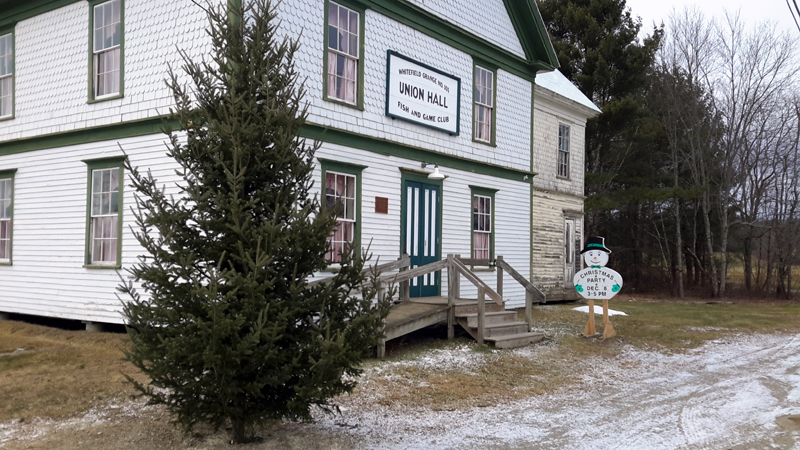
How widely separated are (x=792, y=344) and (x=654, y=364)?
4585 millimetres

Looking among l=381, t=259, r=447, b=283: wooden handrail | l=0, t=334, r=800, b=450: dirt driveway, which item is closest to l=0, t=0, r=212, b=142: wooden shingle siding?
l=381, t=259, r=447, b=283: wooden handrail

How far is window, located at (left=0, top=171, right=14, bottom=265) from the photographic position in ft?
42.9

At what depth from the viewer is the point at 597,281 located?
12859 mm

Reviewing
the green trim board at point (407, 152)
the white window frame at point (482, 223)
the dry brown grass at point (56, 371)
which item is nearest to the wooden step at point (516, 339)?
the white window frame at point (482, 223)

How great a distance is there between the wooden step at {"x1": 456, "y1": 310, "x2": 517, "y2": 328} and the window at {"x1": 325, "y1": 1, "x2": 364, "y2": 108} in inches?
169

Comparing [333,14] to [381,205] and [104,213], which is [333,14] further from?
[104,213]

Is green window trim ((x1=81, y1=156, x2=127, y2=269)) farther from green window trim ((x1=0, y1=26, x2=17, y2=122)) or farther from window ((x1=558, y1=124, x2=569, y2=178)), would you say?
window ((x1=558, y1=124, x2=569, y2=178))

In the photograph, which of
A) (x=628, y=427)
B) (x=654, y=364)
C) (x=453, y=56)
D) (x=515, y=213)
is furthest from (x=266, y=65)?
(x=515, y=213)

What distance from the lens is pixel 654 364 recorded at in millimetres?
10602

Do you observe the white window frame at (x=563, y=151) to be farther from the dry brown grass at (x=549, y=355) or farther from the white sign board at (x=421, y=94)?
the white sign board at (x=421, y=94)

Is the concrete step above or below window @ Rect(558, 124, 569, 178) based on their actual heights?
below

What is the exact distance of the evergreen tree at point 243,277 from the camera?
4902 mm

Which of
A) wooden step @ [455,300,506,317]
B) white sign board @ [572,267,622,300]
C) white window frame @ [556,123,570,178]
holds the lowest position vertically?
wooden step @ [455,300,506,317]

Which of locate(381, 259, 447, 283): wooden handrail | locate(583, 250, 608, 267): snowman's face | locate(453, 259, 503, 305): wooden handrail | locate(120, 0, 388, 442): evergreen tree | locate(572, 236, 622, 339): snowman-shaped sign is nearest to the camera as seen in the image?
locate(120, 0, 388, 442): evergreen tree
